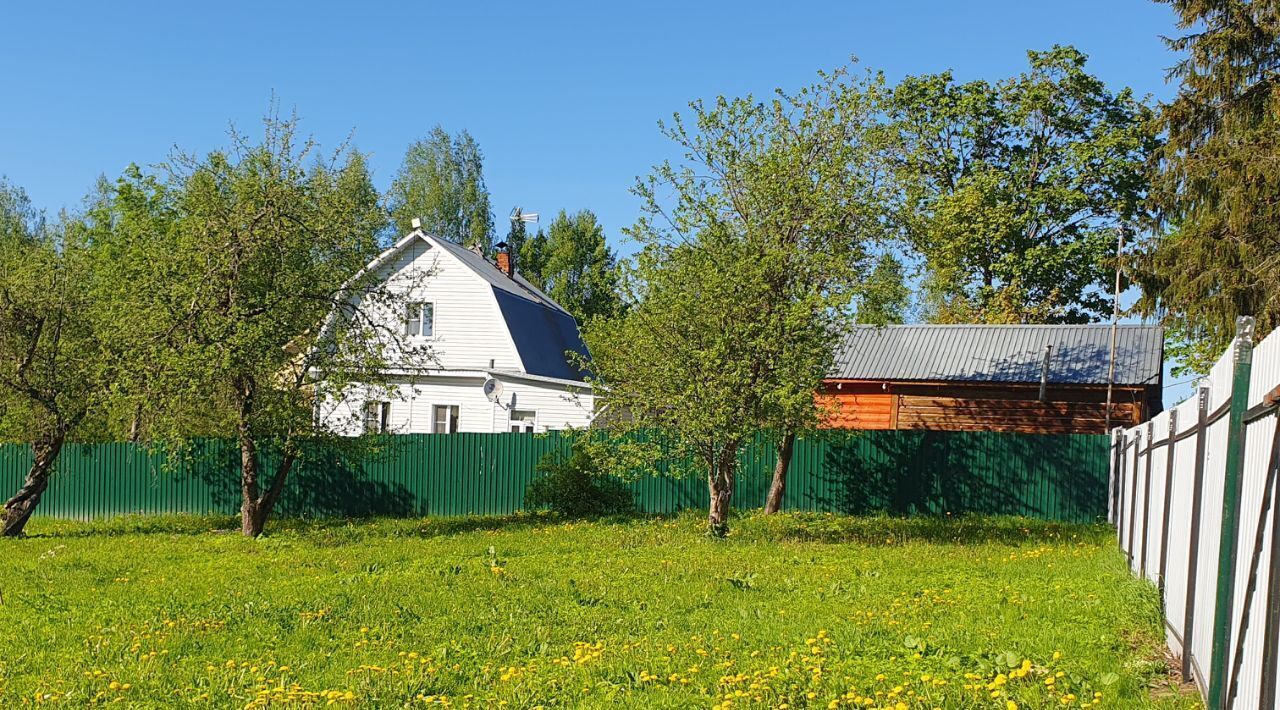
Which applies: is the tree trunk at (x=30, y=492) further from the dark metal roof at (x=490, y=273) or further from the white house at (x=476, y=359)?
the dark metal roof at (x=490, y=273)

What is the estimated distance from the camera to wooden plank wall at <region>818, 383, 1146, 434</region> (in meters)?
24.7

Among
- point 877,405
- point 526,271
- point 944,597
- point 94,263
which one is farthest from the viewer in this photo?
point 526,271

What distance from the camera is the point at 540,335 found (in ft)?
101

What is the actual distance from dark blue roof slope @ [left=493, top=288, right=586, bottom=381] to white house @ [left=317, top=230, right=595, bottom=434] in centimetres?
4

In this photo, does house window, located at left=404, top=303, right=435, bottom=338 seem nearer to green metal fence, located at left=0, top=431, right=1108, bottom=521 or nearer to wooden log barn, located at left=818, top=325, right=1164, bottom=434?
green metal fence, located at left=0, top=431, right=1108, bottom=521

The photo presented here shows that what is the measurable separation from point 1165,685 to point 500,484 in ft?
53.3

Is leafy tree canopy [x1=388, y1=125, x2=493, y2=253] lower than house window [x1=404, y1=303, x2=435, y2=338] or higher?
higher

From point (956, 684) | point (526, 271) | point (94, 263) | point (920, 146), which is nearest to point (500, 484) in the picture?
point (94, 263)

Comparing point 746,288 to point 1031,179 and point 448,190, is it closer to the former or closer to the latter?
point 1031,179

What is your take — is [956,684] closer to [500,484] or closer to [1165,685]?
[1165,685]

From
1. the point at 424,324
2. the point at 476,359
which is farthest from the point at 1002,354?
the point at 424,324

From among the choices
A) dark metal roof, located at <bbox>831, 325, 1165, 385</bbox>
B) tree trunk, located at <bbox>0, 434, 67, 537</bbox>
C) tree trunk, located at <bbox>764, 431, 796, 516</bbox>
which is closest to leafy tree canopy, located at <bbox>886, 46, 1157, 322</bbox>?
dark metal roof, located at <bbox>831, 325, 1165, 385</bbox>

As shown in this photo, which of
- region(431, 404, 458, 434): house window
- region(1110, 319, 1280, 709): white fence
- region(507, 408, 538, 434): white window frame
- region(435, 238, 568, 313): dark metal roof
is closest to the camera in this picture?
region(1110, 319, 1280, 709): white fence

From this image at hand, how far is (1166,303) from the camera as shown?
21.3m
